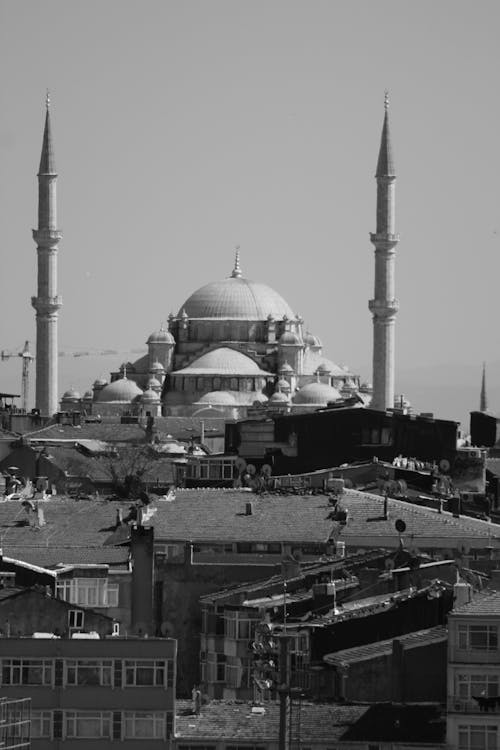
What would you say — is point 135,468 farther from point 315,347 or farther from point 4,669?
point 315,347

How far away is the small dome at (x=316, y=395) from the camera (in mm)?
130875

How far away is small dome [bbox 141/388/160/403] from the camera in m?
134

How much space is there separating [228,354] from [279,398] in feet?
47.2

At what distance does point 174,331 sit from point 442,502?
101 metres

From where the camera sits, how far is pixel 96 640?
28.0 metres

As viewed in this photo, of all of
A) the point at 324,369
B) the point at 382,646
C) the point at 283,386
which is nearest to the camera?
the point at 382,646

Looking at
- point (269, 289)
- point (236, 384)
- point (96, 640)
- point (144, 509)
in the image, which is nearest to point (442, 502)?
point (144, 509)

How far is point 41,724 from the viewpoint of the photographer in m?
27.7

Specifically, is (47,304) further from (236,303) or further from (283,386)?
(236,303)

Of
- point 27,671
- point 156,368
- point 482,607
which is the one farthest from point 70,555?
point 156,368

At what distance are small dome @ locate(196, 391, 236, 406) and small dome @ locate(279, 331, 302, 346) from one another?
25.3ft

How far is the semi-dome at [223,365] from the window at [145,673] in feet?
371

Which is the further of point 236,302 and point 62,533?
point 236,302

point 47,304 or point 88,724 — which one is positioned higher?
point 47,304
